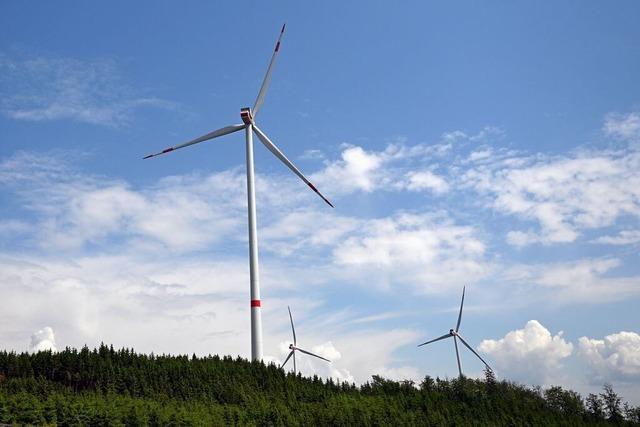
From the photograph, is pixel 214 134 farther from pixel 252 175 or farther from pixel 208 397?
pixel 208 397

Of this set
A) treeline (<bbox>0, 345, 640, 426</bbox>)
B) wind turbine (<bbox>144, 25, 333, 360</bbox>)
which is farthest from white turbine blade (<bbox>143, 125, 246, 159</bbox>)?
treeline (<bbox>0, 345, 640, 426</bbox>)

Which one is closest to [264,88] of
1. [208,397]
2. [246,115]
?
[246,115]

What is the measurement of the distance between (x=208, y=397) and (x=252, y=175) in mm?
27843

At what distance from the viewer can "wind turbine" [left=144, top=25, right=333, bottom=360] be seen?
68.3m

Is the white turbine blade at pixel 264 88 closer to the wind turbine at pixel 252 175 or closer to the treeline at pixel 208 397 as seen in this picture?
the wind turbine at pixel 252 175

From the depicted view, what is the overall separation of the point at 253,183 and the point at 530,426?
41.2m

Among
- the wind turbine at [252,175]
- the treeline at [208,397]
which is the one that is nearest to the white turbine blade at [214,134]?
the wind turbine at [252,175]

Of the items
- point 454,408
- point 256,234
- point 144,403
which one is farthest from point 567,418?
point 144,403

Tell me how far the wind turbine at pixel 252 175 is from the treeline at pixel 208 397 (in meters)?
4.32

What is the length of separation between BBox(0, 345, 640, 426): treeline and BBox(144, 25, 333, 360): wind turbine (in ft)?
14.2

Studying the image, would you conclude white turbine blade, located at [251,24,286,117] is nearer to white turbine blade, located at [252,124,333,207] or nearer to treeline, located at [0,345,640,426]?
white turbine blade, located at [252,124,333,207]

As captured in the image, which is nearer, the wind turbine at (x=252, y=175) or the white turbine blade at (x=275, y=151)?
the wind turbine at (x=252, y=175)

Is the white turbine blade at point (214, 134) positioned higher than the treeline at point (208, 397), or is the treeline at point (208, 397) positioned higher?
the white turbine blade at point (214, 134)

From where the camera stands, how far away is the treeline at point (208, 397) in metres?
45.2
